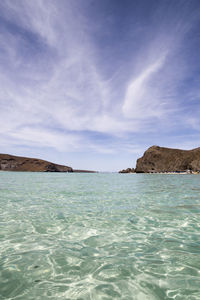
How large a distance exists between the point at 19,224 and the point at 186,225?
21.3 ft

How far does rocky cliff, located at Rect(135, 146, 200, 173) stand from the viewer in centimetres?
15362

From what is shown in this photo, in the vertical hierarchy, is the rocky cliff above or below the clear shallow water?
above

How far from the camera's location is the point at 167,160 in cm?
16712

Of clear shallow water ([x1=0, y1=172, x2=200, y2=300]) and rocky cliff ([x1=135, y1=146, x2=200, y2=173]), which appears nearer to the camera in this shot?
clear shallow water ([x1=0, y1=172, x2=200, y2=300])

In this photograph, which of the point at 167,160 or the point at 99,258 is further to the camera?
the point at 167,160

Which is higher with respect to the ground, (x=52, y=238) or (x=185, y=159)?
(x=185, y=159)

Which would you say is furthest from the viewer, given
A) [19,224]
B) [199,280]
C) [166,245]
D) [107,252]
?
[19,224]

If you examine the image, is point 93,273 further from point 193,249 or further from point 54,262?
point 193,249

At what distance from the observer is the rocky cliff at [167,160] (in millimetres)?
153625

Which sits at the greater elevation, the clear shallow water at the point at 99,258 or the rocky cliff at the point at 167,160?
the rocky cliff at the point at 167,160

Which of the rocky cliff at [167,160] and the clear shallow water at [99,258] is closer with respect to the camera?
the clear shallow water at [99,258]

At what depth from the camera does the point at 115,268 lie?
13.5 feet

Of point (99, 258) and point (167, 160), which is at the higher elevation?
point (167, 160)

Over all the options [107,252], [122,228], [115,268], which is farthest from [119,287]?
[122,228]
